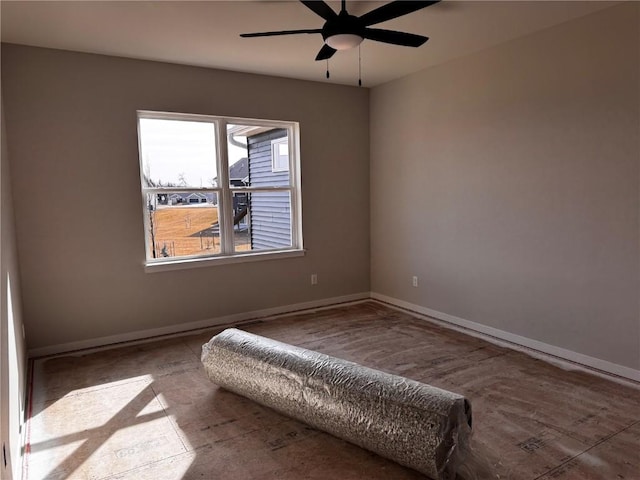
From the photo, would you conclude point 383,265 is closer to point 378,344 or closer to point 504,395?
point 378,344

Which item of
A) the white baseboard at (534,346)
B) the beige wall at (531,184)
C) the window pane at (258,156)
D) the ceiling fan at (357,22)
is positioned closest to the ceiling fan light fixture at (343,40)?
the ceiling fan at (357,22)

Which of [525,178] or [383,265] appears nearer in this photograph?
[525,178]

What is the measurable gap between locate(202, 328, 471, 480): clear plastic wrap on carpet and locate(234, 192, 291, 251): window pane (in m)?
1.95

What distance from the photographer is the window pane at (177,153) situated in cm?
422

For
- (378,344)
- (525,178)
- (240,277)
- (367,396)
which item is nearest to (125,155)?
(240,277)

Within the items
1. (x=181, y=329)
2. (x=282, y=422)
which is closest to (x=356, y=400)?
(x=282, y=422)

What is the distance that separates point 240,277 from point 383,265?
176 centimetres

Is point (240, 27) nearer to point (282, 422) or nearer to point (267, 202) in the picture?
point (267, 202)

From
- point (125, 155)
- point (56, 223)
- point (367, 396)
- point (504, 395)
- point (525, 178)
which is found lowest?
point (504, 395)

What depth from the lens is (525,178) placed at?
3.71 meters

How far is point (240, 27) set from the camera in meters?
3.28

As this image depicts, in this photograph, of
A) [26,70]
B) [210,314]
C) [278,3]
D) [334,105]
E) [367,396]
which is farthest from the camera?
[334,105]

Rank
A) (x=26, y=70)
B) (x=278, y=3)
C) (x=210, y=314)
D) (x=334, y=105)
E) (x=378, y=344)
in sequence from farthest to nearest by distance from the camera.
→ (x=334, y=105), (x=210, y=314), (x=378, y=344), (x=26, y=70), (x=278, y=3)

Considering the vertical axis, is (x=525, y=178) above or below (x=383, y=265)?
above
